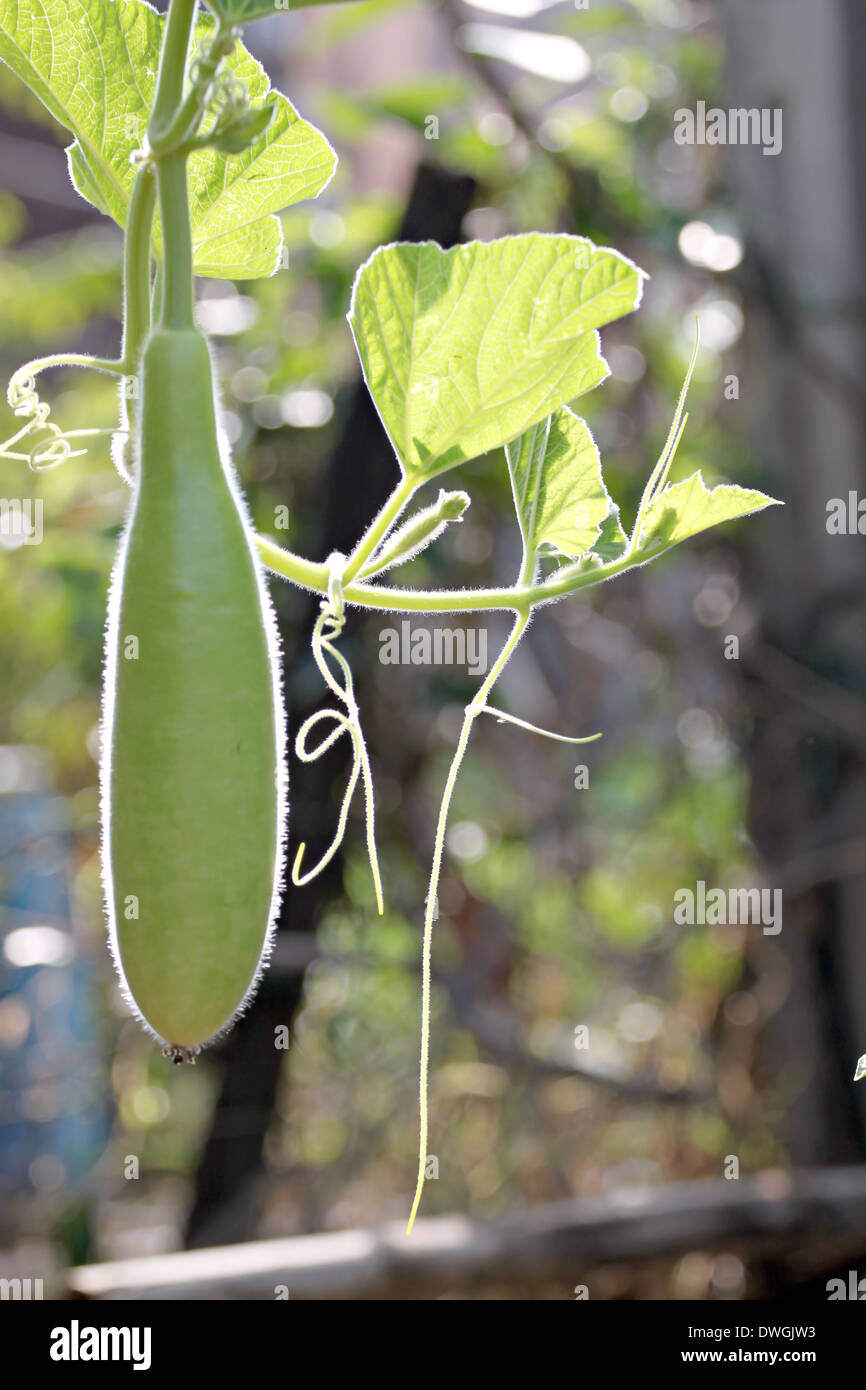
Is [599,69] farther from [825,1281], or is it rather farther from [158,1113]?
[158,1113]

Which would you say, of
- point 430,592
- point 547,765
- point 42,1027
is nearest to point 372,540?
point 430,592

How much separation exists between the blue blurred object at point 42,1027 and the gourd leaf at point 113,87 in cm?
149

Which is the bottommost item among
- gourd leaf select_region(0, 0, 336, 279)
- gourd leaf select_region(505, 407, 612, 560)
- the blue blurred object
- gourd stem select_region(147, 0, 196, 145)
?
the blue blurred object

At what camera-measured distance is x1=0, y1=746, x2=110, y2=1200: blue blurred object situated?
180cm

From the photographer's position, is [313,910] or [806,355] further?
[806,355]

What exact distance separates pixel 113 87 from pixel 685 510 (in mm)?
152

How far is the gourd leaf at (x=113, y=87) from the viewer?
0.85 feet

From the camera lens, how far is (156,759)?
0.61ft

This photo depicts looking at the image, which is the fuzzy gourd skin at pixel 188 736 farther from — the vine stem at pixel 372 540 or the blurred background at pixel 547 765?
the blurred background at pixel 547 765

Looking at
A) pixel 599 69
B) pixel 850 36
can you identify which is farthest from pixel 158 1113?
pixel 850 36

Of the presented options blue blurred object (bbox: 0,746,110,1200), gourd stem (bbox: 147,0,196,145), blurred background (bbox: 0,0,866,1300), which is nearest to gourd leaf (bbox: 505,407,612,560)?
gourd stem (bbox: 147,0,196,145)

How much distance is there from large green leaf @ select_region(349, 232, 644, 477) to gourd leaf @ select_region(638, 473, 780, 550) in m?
0.03

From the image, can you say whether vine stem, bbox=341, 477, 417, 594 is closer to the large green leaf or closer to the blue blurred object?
the large green leaf

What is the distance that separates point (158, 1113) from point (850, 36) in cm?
179
